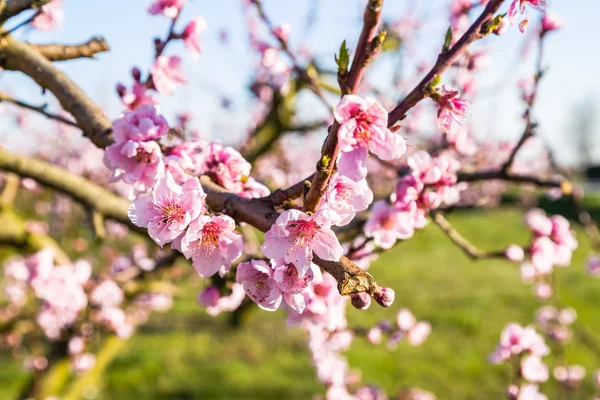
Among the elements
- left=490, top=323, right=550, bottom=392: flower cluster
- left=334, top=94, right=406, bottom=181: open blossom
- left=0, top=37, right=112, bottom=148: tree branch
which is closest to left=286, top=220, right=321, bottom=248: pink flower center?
left=334, top=94, right=406, bottom=181: open blossom

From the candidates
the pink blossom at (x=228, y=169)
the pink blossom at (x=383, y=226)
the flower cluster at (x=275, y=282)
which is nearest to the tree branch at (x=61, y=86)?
the pink blossom at (x=228, y=169)

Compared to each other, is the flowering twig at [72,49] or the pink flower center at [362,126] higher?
the pink flower center at [362,126]

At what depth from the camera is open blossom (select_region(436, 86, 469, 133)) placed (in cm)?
96

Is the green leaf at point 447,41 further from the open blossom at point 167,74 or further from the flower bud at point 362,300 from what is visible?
the open blossom at point 167,74

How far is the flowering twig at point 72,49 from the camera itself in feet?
4.87

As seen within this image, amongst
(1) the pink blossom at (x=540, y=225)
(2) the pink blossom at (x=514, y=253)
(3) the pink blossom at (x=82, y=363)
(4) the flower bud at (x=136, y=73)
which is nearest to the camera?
(4) the flower bud at (x=136, y=73)

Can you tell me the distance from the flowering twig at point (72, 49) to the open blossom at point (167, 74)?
0.54 feet

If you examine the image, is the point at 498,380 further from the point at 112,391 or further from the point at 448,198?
the point at 448,198

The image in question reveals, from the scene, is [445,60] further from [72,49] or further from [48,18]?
[48,18]

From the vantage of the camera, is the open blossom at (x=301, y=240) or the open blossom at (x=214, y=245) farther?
the open blossom at (x=214, y=245)

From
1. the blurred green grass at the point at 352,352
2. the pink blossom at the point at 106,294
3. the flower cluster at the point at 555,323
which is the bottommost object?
the blurred green grass at the point at 352,352

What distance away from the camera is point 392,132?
93 cm

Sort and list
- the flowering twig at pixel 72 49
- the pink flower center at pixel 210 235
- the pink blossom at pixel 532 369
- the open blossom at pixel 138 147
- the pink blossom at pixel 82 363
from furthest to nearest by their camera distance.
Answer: the pink blossom at pixel 82 363, the pink blossom at pixel 532 369, the flowering twig at pixel 72 49, the open blossom at pixel 138 147, the pink flower center at pixel 210 235

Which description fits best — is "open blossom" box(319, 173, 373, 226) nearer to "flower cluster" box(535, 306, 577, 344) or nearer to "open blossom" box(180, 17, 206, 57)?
"open blossom" box(180, 17, 206, 57)
